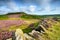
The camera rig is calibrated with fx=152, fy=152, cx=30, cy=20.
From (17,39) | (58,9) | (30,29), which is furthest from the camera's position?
(58,9)

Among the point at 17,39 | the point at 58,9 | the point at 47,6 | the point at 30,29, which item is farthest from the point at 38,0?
the point at 17,39

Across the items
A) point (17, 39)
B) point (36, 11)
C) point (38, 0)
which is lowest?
point (17, 39)

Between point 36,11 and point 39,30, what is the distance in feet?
1.37

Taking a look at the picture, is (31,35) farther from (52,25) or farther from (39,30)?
(52,25)

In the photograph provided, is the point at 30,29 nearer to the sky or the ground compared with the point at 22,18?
nearer to the ground

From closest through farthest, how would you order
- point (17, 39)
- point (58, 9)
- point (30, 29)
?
point (17, 39), point (30, 29), point (58, 9)

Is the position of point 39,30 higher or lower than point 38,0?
lower

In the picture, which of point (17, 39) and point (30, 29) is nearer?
point (17, 39)

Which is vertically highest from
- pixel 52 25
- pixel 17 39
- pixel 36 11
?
pixel 36 11

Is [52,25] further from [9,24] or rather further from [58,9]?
A: [9,24]

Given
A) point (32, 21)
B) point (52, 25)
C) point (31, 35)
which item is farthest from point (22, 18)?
point (52, 25)

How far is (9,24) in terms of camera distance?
2.92 metres

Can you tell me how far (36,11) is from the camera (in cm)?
311

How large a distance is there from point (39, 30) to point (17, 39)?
50 centimetres
